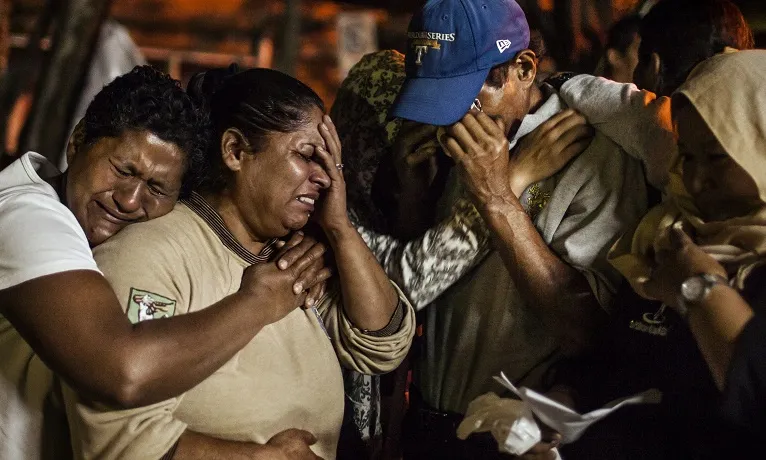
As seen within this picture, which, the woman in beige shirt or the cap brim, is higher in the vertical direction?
the cap brim

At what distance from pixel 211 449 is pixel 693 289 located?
128 centimetres

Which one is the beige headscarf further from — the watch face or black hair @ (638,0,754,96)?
black hair @ (638,0,754,96)

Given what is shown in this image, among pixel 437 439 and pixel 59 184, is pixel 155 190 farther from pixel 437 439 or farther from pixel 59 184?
pixel 437 439

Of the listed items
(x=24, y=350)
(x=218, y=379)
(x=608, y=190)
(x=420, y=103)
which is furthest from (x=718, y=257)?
(x=24, y=350)

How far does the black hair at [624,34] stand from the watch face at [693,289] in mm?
1749

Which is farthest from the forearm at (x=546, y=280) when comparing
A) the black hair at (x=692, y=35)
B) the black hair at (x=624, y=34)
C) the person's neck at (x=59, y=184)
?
the black hair at (x=624, y=34)

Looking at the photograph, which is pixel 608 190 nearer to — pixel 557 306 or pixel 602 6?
pixel 557 306

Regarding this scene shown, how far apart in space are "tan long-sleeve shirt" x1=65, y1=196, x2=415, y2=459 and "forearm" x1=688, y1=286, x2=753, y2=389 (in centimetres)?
96

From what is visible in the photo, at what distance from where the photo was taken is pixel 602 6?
16.3 ft

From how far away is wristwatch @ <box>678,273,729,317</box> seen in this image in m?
1.97

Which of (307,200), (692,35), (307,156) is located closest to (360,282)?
(307,200)

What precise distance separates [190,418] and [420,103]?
1214 millimetres

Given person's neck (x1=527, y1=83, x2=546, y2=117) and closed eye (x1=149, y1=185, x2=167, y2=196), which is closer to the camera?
closed eye (x1=149, y1=185, x2=167, y2=196)

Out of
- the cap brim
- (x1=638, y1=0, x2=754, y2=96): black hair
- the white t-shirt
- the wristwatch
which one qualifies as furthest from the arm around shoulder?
(x1=638, y1=0, x2=754, y2=96): black hair
